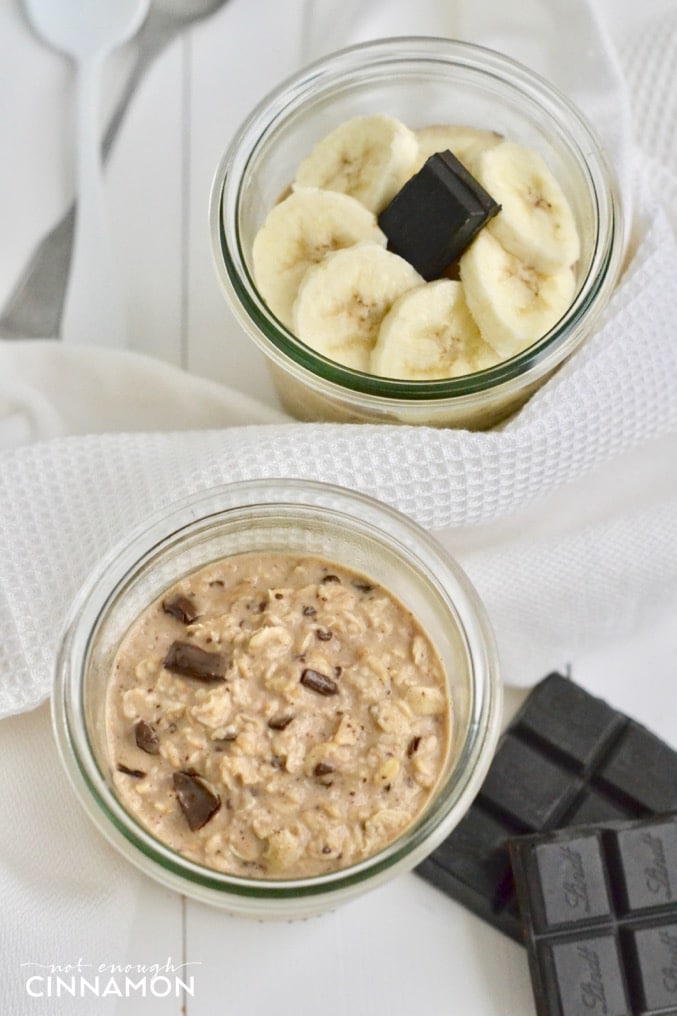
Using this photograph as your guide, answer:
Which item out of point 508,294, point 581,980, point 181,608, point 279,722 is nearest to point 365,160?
point 508,294

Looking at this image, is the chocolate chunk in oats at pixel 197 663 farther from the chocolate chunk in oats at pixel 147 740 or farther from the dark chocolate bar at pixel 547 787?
the dark chocolate bar at pixel 547 787

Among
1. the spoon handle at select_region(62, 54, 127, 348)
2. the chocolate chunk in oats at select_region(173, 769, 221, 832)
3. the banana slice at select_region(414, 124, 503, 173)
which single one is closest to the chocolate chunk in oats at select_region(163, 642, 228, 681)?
the chocolate chunk in oats at select_region(173, 769, 221, 832)

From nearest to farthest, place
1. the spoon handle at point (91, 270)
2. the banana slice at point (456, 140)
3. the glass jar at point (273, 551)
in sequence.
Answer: the glass jar at point (273, 551), the banana slice at point (456, 140), the spoon handle at point (91, 270)

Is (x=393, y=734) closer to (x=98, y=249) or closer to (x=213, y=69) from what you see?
(x=98, y=249)

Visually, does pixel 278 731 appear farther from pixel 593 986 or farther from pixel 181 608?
pixel 593 986

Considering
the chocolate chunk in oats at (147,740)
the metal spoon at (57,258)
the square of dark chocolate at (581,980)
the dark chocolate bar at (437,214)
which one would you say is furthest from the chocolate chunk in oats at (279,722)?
the metal spoon at (57,258)

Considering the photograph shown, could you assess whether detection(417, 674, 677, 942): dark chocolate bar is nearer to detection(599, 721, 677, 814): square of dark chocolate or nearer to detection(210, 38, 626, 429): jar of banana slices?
detection(599, 721, 677, 814): square of dark chocolate

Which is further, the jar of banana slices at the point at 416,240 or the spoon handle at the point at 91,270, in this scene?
the spoon handle at the point at 91,270
